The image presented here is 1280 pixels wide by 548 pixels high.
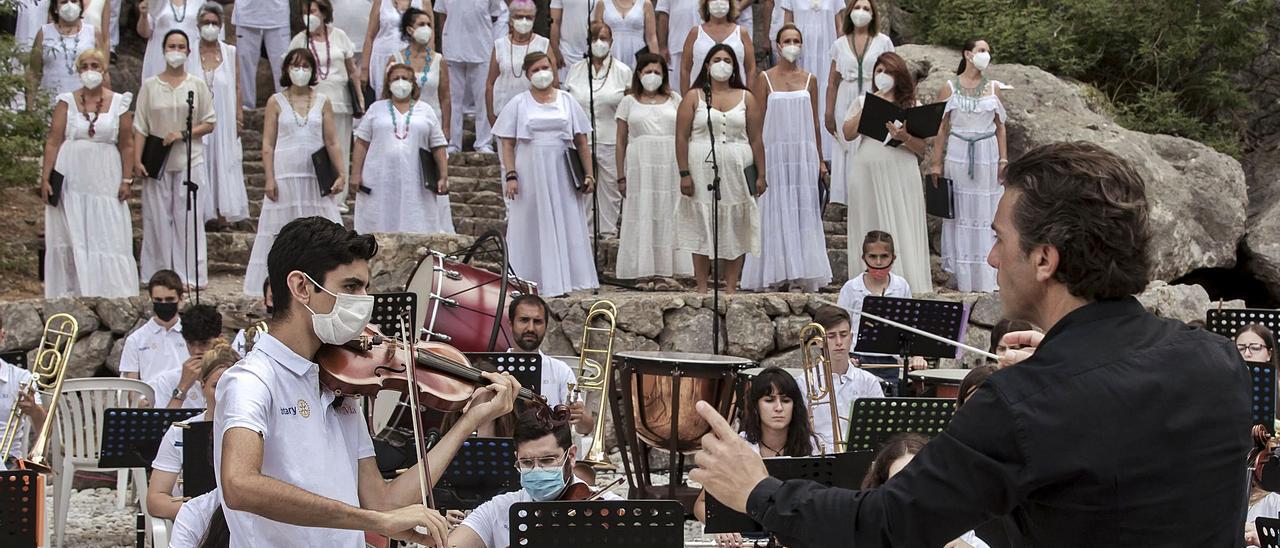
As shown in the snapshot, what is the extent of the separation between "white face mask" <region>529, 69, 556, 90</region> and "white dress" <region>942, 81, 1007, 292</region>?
299 cm

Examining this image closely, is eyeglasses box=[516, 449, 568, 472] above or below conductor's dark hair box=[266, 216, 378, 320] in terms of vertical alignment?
below

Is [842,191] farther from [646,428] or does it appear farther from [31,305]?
[31,305]

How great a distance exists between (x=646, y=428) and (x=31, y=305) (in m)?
4.64

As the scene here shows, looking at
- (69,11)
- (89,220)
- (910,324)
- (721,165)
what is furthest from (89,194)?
(910,324)

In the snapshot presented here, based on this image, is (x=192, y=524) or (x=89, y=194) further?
(x=89, y=194)

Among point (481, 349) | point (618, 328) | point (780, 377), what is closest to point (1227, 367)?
point (780, 377)

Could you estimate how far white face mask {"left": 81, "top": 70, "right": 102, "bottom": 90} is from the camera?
36.8 feet

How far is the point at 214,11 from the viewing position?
1328cm

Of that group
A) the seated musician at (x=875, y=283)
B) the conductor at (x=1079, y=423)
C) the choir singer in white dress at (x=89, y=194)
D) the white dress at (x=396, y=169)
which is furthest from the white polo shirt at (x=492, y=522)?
the choir singer in white dress at (x=89, y=194)

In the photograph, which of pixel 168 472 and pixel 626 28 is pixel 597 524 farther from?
pixel 626 28

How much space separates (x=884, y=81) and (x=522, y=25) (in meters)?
3.62

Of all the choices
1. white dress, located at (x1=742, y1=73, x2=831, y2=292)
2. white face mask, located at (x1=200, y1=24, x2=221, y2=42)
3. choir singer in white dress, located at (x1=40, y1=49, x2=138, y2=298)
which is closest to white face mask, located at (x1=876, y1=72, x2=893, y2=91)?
white dress, located at (x1=742, y1=73, x2=831, y2=292)

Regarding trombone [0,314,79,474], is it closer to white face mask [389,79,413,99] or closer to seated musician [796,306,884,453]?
white face mask [389,79,413,99]

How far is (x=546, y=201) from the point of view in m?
11.4
